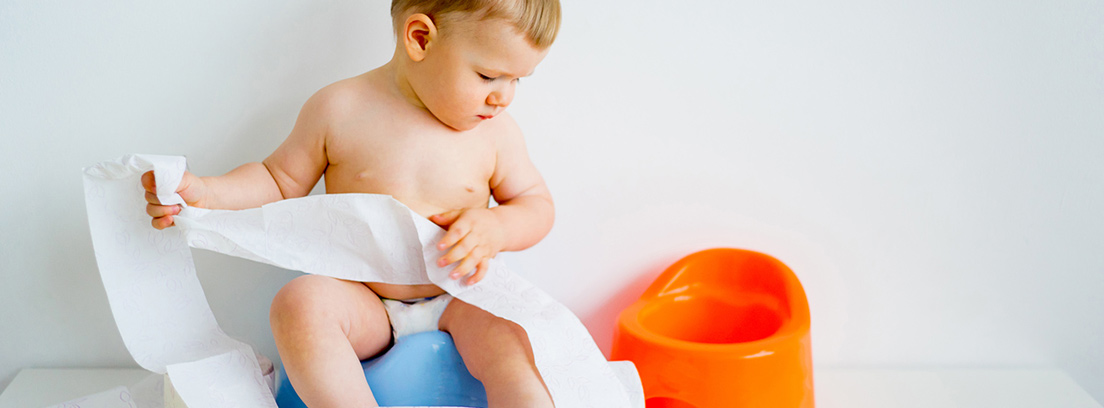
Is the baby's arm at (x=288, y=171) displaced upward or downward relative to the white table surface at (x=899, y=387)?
upward

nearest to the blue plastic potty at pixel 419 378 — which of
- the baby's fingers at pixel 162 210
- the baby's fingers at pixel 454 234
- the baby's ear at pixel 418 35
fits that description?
the baby's fingers at pixel 454 234

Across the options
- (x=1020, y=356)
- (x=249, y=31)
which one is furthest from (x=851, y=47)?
(x=249, y=31)

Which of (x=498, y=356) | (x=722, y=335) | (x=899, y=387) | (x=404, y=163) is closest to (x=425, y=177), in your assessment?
(x=404, y=163)

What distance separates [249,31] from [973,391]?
4.17ft

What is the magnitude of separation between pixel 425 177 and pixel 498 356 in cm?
25

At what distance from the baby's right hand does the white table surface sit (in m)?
0.43

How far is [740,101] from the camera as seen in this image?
3.84 ft

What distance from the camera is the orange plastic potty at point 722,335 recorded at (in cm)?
95

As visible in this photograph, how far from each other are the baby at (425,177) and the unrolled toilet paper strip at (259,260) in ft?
0.09

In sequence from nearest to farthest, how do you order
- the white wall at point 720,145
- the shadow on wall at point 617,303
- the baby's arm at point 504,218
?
the baby's arm at point 504,218 → the white wall at point 720,145 → the shadow on wall at point 617,303

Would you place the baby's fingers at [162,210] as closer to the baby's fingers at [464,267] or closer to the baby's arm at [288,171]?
the baby's arm at [288,171]

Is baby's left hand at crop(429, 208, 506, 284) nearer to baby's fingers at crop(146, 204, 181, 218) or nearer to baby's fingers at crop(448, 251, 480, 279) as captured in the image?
baby's fingers at crop(448, 251, 480, 279)

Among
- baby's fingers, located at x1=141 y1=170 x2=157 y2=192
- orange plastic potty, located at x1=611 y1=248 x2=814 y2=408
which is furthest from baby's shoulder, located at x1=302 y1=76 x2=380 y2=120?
orange plastic potty, located at x1=611 y1=248 x2=814 y2=408

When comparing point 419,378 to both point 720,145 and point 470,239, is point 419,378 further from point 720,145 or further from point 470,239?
point 720,145
